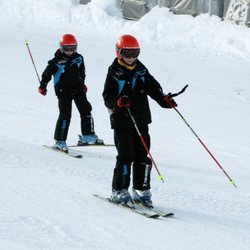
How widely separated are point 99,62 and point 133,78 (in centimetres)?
1221

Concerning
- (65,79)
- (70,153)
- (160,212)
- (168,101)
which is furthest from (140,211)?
(65,79)

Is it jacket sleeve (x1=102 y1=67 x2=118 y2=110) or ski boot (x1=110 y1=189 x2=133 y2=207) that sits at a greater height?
jacket sleeve (x1=102 y1=67 x2=118 y2=110)

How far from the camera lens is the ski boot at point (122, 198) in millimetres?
6977

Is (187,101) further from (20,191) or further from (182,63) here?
(20,191)

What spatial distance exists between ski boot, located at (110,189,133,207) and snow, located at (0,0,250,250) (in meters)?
0.13

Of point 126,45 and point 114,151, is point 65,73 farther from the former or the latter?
point 126,45

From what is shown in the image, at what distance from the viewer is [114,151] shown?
10.3 m

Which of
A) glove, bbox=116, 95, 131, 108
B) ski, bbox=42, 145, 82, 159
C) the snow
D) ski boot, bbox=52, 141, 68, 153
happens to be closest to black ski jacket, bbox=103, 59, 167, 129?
glove, bbox=116, 95, 131, 108

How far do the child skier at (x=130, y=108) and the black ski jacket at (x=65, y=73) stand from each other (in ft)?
9.11

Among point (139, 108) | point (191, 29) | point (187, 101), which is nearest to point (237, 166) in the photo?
point (139, 108)

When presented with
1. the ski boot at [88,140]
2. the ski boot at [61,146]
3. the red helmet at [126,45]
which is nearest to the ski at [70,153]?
the ski boot at [61,146]

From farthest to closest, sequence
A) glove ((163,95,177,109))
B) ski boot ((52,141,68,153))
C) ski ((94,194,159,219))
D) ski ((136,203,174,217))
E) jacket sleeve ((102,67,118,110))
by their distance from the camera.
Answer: ski boot ((52,141,68,153)) → glove ((163,95,177,109)) → jacket sleeve ((102,67,118,110)) → ski ((136,203,174,217)) → ski ((94,194,159,219))

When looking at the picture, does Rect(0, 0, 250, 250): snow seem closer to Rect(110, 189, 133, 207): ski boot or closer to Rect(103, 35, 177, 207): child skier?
Rect(110, 189, 133, 207): ski boot

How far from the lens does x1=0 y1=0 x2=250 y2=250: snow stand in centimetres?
602
